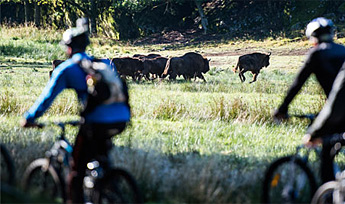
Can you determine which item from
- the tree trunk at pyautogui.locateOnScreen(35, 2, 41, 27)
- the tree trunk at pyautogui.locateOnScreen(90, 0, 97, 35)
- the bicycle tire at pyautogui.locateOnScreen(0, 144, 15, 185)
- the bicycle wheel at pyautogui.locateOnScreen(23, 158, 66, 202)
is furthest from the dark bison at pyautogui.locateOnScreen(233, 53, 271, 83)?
the tree trunk at pyautogui.locateOnScreen(35, 2, 41, 27)

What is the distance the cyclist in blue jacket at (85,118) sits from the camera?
439 cm

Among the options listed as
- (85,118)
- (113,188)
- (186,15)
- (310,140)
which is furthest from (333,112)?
(186,15)

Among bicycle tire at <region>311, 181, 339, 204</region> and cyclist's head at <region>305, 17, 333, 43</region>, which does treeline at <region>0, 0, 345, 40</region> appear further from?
bicycle tire at <region>311, 181, 339, 204</region>

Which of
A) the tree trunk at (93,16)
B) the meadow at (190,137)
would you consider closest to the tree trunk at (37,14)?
the tree trunk at (93,16)

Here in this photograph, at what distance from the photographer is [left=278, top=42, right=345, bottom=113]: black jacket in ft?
16.2

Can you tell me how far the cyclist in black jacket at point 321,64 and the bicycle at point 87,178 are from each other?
4.83ft

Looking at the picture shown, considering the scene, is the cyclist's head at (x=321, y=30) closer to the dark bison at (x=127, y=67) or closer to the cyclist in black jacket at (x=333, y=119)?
the cyclist in black jacket at (x=333, y=119)

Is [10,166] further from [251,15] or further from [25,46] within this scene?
[251,15]

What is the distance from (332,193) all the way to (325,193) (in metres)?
0.09

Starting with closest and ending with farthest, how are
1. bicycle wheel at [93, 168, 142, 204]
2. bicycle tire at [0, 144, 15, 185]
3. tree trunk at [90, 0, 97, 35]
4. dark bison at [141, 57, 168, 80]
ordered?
bicycle wheel at [93, 168, 142, 204], bicycle tire at [0, 144, 15, 185], dark bison at [141, 57, 168, 80], tree trunk at [90, 0, 97, 35]

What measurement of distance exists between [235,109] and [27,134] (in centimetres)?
485

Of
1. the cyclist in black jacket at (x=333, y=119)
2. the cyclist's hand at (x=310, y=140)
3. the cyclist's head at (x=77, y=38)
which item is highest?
the cyclist's head at (x=77, y=38)

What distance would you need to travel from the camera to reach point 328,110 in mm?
4609

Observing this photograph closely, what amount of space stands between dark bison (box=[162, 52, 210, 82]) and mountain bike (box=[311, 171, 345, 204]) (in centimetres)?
1719
